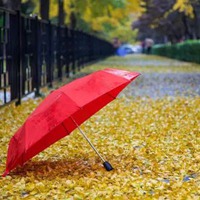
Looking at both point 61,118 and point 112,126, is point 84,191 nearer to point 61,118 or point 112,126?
point 61,118

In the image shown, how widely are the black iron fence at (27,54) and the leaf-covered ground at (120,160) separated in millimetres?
721

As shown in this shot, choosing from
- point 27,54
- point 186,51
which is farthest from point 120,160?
point 186,51

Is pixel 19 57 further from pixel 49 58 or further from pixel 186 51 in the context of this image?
pixel 186 51

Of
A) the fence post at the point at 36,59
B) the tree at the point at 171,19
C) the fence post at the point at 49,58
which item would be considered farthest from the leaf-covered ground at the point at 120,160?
the tree at the point at 171,19

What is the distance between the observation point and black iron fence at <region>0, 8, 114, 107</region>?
36.8 feet

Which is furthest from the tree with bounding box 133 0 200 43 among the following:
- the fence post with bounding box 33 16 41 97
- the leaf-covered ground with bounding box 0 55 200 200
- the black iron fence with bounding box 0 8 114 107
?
the leaf-covered ground with bounding box 0 55 200 200

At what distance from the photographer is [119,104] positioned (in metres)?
13.0

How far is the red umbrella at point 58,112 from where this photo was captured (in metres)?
6.06

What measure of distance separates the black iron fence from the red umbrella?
4578 millimetres

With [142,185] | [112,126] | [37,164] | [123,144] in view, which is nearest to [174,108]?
[112,126]

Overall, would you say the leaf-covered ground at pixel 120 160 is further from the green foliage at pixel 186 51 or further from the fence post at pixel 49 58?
the green foliage at pixel 186 51

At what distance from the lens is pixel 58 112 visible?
6.09 m

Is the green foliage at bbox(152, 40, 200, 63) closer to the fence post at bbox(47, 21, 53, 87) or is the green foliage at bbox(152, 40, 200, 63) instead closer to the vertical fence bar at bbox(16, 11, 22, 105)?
the fence post at bbox(47, 21, 53, 87)

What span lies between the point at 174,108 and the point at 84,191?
21.9 feet
